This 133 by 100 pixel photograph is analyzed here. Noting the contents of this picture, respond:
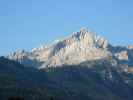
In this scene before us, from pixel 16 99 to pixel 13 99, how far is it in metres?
2.99

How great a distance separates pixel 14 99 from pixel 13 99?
882 millimetres

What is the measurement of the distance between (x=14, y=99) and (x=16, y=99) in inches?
83.1

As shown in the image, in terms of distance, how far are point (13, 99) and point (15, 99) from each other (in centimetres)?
247

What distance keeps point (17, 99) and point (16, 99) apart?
0.76m

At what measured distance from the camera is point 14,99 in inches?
6294

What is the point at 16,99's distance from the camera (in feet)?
518

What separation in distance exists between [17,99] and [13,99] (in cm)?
375

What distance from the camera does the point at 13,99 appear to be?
160625mm

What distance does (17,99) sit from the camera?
6196 inches

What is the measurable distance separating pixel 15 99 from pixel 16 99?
553mm

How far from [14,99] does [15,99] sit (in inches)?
63.1
